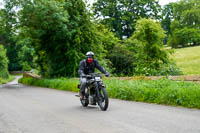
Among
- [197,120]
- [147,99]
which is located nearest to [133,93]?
[147,99]

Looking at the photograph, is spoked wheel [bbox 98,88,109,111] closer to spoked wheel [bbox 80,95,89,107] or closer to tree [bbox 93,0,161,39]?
spoked wheel [bbox 80,95,89,107]

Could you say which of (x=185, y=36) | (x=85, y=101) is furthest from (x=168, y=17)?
(x=85, y=101)

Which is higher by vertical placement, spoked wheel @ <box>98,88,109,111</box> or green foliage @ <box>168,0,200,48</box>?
green foliage @ <box>168,0,200,48</box>

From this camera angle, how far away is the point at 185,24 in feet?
225

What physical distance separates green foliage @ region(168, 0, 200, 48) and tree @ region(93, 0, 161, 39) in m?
13.1

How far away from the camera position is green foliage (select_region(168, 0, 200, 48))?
63719 millimetres

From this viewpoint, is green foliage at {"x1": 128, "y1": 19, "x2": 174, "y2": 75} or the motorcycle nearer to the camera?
the motorcycle

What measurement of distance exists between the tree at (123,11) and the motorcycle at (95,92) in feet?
139

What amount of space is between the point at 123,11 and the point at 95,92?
45.3 m

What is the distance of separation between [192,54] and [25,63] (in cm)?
4622

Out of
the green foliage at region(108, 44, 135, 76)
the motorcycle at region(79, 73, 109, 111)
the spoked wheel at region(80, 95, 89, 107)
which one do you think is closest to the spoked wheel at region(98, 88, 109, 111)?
the motorcycle at region(79, 73, 109, 111)

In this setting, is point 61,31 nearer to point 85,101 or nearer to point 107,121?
point 85,101

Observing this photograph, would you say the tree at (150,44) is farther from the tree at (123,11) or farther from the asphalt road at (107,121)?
the tree at (123,11)

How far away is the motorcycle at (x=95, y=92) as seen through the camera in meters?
8.60
